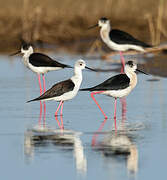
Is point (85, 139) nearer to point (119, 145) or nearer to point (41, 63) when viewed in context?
point (119, 145)

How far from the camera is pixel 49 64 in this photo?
11.7m

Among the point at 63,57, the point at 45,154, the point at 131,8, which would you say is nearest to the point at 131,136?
the point at 45,154

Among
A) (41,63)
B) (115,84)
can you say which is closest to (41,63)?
(41,63)

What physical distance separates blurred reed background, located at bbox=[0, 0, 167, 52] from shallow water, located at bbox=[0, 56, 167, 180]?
7.22 m

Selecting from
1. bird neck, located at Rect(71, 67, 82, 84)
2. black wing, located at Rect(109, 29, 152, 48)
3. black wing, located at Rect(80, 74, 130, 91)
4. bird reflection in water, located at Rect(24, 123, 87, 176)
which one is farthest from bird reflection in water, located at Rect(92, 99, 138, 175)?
black wing, located at Rect(109, 29, 152, 48)

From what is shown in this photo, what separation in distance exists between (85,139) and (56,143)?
1.19ft

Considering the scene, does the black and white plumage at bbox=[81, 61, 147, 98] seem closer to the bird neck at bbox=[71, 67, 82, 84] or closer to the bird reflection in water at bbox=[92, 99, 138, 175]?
the bird neck at bbox=[71, 67, 82, 84]

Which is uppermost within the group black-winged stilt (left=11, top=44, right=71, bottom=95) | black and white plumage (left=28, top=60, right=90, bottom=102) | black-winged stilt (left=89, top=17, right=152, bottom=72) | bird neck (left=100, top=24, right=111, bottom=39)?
bird neck (left=100, top=24, right=111, bottom=39)

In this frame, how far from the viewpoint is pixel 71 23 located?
837 inches

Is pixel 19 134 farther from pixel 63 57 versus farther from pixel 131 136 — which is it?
pixel 63 57

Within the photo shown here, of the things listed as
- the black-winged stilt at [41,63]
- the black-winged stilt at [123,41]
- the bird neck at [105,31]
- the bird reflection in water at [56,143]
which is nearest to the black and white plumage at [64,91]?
the bird reflection in water at [56,143]

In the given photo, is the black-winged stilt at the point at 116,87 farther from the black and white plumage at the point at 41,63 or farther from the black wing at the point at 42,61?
the black wing at the point at 42,61

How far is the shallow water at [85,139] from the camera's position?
6.36 metres

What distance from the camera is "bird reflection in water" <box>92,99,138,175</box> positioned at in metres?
6.64
